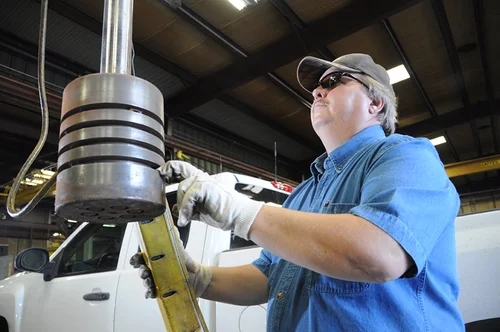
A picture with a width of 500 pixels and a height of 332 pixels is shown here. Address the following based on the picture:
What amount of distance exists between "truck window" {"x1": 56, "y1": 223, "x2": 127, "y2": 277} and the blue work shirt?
2.12 meters

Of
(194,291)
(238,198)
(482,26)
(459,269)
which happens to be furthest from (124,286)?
(482,26)

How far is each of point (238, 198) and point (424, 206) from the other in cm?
53

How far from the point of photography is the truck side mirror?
9.34 ft

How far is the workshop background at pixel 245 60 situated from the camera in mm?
5727

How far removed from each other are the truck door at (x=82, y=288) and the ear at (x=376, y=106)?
209 centimetres

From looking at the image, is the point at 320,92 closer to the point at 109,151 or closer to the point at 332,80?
the point at 332,80

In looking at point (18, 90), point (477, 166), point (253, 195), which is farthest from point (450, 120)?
point (18, 90)

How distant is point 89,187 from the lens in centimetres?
107

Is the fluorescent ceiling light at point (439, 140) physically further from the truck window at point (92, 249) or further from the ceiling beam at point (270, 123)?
the truck window at point (92, 249)

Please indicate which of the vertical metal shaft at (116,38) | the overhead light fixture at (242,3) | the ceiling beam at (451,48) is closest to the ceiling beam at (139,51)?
the overhead light fixture at (242,3)

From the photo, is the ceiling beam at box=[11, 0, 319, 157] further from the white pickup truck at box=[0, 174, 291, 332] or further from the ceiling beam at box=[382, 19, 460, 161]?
the white pickup truck at box=[0, 174, 291, 332]

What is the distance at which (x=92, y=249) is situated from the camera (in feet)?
10.9

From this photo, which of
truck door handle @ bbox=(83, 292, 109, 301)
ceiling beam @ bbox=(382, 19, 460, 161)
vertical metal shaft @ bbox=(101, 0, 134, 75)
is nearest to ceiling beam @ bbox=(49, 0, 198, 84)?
ceiling beam @ bbox=(382, 19, 460, 161)

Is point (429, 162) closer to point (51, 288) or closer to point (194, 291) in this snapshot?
point (194, 291)
